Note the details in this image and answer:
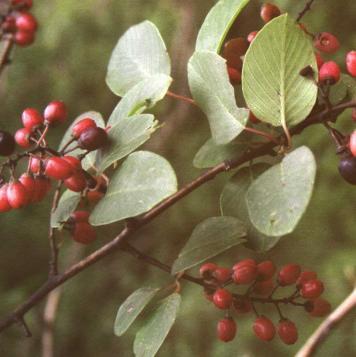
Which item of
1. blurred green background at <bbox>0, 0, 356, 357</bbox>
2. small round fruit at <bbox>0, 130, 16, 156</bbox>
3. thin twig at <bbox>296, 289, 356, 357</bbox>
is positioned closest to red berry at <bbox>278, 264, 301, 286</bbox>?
small round fruit at <bbox>0, 130, 16, 156</bbox>

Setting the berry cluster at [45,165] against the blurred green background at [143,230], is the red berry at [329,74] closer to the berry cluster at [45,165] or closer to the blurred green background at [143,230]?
the berry cluster at [45,165]

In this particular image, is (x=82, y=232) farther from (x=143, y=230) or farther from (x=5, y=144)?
(x=143, y=230)

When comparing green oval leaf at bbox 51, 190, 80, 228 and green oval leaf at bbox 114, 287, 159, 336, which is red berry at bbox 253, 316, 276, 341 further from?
green oval leaf at bbox 51, 190, 80, 228

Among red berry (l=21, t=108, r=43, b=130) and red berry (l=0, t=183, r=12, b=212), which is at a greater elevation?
red berry (l=21, t=108, r=43, b=130)

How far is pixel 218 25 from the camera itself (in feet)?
2.19

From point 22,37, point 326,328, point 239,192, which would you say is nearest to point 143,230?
point 22,37

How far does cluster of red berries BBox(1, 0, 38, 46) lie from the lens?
96cm

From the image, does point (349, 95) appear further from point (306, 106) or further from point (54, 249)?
point (54, 249)

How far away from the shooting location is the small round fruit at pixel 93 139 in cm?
65

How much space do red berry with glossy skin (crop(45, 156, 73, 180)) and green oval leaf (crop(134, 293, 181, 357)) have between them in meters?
A: 0.17


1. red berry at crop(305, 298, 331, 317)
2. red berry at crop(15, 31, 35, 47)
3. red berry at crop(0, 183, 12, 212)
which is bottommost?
red berry at crop(305, 298, 331, 317)

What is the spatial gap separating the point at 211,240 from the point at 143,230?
4.09 feet

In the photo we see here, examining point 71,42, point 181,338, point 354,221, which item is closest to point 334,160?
point 354,221

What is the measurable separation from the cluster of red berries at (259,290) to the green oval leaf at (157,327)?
0.18 ft
